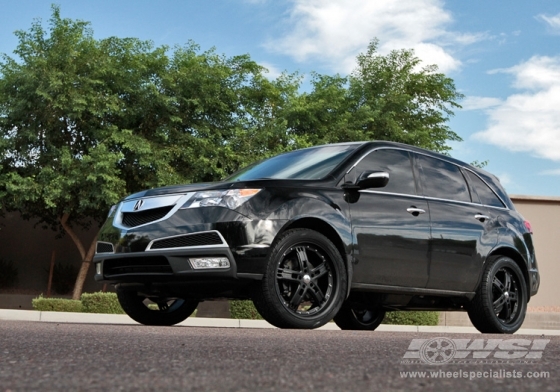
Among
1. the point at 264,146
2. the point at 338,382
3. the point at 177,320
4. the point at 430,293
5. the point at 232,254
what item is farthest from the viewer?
the point at 264,146

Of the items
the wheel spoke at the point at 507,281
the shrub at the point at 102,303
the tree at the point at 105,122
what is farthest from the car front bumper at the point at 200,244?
the tree at the point at 105,122

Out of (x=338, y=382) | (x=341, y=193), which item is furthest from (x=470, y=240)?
(x=338, y=382)

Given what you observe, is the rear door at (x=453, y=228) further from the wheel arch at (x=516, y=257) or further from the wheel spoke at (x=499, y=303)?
the wheel spoke at (x=499, y=303)

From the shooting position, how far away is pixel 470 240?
8.39 m

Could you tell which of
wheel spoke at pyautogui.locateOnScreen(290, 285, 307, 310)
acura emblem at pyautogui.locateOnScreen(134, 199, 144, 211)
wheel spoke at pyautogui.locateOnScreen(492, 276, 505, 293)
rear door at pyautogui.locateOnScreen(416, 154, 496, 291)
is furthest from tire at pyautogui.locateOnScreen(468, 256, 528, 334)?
acura emblem at pyautogui.locateOnScreen(134, 199, 144, 211)

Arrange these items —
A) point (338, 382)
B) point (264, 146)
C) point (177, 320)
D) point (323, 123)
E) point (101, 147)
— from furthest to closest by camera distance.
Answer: point (323, 123)
point (264, 146)
point (101, 147)
point (177, 320)
point (338, 382)

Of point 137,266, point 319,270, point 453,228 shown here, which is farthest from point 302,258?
point 453,228

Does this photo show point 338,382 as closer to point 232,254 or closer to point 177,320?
point 232,254

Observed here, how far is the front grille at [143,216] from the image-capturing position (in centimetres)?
703

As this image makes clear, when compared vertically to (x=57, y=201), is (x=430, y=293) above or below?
below

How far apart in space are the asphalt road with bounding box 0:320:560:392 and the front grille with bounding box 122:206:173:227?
1.74 meters

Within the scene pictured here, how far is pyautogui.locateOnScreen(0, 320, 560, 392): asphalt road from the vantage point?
327 centimetres

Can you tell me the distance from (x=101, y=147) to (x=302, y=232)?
17527mm

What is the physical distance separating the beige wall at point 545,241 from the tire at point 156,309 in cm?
1814
